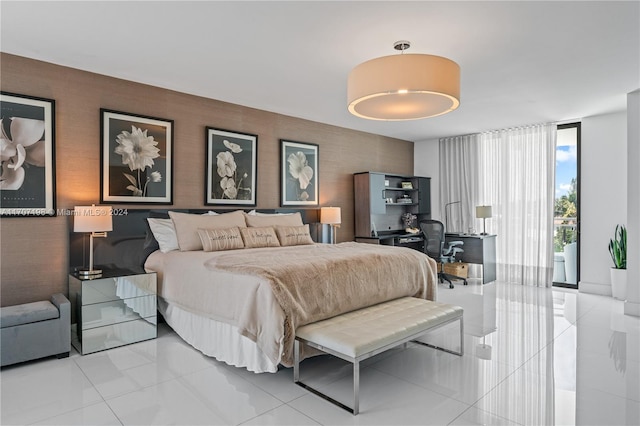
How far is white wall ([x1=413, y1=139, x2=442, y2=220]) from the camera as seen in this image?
743 centimetres

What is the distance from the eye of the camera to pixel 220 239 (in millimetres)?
3955

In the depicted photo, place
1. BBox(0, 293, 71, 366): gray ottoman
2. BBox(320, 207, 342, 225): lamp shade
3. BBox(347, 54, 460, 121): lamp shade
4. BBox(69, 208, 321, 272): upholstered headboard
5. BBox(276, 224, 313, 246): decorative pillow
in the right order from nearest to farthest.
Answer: BBox(347, 54, 460, 121): lamp shade, BBox(0, 293, 71, 366): gray ottoman, BBox(69, 208, 321, 272): upholstered headboard, BBox(276, 224, 313, 246): decorative pillow, BBox(320, 207, 342, 225): lamp shade

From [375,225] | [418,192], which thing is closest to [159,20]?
[375,225]

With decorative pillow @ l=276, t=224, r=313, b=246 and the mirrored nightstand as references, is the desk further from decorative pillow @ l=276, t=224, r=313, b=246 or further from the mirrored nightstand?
the mirrored nightstand

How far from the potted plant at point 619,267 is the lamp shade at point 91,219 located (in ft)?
19.9

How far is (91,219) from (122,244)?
612 mm

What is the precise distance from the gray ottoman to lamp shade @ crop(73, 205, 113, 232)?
626 mm

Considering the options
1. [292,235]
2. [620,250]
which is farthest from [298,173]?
[620,250]

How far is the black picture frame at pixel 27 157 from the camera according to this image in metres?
3.32

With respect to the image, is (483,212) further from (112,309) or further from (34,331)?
(34,331)

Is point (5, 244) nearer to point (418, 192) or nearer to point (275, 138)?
point (275, 138)

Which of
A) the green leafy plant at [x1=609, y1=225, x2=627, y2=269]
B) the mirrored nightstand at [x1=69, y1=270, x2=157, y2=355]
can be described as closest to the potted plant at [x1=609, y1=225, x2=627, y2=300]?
the green leafy plant at [x1=609, y1=225, x2=627, y2=269]

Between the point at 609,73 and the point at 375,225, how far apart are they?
397 cm

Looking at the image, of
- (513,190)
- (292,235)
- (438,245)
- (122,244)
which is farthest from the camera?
(513,190)
